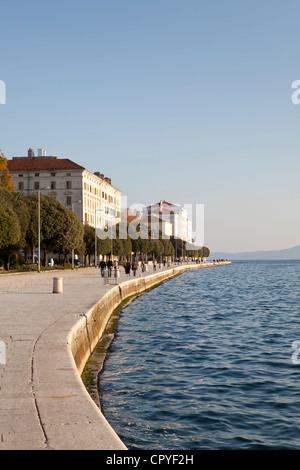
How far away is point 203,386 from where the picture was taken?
39.7 feet

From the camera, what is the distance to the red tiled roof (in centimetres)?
10112

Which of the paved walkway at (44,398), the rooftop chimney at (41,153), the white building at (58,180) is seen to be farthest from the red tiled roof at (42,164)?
the paved walkway at (44,398)

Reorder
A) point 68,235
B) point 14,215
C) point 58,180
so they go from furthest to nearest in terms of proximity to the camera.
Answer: point 58,180 → point 68,235 → point 14,215

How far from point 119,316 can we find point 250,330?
7.16 metres

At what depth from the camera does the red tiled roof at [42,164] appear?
101m

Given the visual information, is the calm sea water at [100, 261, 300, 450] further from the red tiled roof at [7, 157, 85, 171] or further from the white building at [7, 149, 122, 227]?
the red tiled roof at [7, 157, 85, 171]

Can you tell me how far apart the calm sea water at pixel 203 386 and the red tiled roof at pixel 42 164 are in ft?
265

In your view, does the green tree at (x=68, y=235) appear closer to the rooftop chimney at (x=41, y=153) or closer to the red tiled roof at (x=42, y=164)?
the red tiled roof at (x=42, y=164)

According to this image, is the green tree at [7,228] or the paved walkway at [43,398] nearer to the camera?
the paved walkway at [43,398]

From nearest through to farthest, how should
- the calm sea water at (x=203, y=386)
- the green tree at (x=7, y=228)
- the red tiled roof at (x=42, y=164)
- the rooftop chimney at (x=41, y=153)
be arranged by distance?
the calm sea water at (x=203, y=386) → the green tree at (x=7, y=228) → the red tiled roof at (x=42, y=164) → the rooftop chimney at (x=41, y=153)

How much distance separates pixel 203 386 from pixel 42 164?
3714 inches

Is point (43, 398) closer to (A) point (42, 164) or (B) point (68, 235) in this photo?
(B) point (68, 235)

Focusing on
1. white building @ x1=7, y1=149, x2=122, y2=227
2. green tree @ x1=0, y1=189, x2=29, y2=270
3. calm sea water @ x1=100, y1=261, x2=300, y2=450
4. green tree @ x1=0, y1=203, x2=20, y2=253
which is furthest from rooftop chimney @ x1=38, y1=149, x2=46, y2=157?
calm sea water @ x1=100, y1=261, x2=300, y2=450

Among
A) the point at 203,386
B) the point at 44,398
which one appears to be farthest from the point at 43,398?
the point at 203,386
